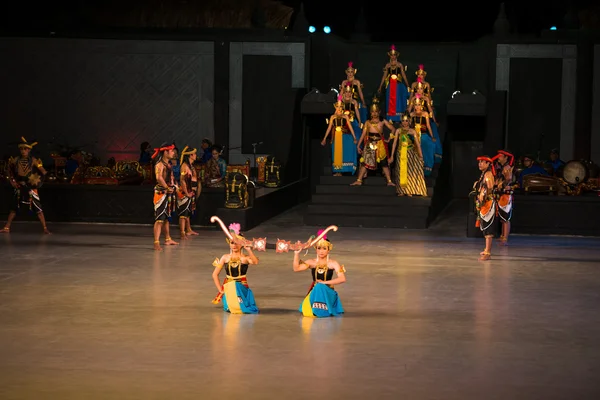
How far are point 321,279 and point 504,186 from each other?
246 inches

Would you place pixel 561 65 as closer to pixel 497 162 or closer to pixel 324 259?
pixel 497 162

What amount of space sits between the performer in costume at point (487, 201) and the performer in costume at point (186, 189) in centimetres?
460

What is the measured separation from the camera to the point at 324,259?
1021 centimetres

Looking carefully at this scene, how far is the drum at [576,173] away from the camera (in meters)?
18.2

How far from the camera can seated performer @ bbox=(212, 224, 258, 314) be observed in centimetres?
1028

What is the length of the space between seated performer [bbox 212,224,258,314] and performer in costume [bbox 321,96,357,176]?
30.6 feet

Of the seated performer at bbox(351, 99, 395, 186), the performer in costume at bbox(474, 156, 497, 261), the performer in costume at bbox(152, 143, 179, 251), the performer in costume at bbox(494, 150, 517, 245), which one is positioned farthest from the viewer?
the seated performer at bbox(351, 99, 395, 186)

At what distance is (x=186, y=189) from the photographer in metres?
16.4

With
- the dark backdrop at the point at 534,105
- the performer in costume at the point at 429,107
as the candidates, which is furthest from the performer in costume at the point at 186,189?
the dark backdrop at the point at 534,105

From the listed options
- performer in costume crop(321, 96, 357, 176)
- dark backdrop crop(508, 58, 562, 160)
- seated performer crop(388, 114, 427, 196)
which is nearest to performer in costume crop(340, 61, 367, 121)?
performer in costume crop(321, 96, 357, 176)

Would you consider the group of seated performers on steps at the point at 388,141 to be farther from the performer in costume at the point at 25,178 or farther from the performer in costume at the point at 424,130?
the performer in costume at the point at 25,178

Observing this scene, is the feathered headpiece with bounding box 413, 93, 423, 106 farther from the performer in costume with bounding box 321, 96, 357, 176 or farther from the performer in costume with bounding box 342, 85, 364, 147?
the performer in costume with bounding box 321, 96, 357, 176

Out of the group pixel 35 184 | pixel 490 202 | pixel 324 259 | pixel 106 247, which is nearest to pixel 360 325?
pixel 324 259

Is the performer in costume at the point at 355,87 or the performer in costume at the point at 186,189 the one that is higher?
the performer in costume at the point at 355,87
